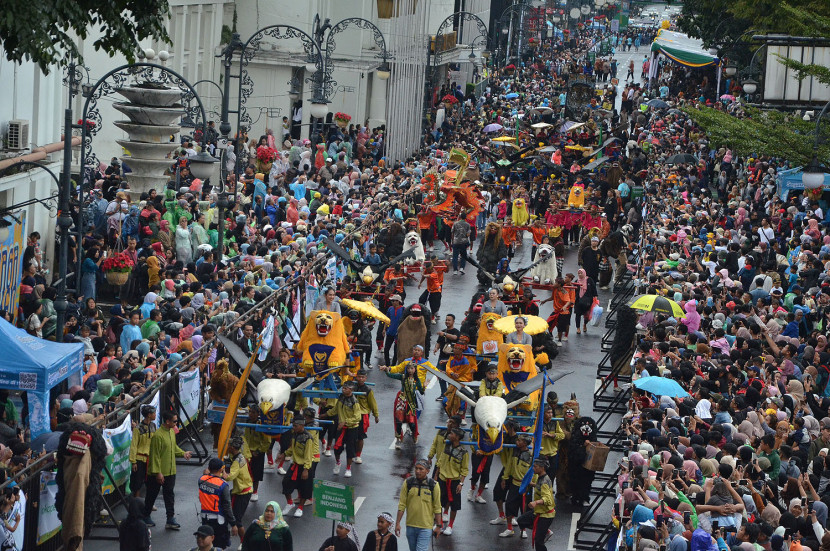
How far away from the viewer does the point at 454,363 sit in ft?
71.9

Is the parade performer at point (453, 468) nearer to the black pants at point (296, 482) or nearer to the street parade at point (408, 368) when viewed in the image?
the street parade at point (408, 368)

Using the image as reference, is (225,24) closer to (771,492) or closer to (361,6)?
(361,6)

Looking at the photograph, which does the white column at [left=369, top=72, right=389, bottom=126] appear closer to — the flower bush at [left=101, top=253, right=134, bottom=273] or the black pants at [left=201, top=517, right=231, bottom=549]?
the flower bush at [left=101, top=253, right=134, bottom=273]

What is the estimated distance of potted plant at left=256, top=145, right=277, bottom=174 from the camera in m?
36.0

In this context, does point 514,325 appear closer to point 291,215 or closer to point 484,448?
point 484,448

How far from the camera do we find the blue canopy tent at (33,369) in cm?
1648

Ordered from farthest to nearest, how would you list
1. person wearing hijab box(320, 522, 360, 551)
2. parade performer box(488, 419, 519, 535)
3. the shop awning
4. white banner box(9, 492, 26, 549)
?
1. the shop awning
2. parade performer box(488, 419, 519, 535)
3. person wearing hijab box(320, 522, 360, 551)
4. white banner box(9, 492, 26, 549)

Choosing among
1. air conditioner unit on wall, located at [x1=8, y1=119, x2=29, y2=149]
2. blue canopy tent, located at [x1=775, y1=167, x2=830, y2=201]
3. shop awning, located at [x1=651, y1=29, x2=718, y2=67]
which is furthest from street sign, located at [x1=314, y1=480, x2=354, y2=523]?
shop awning, located at [x1=651, y1=29, x2=718, y2=67]

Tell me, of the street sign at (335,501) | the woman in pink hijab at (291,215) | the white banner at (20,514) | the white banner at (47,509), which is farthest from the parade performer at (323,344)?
the woman in pink hijab at (291,215)

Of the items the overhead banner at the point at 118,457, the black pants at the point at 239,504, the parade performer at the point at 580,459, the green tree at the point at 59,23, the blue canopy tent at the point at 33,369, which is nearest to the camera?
the green tree at the point at 59,23

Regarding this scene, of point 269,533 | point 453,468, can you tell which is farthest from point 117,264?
point 269,533

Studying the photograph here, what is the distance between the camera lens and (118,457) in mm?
16859

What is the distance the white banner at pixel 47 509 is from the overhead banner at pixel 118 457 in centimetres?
100

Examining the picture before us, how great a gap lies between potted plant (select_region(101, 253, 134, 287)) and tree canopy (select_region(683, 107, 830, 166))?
35.4 ft
